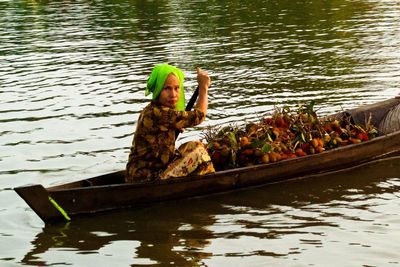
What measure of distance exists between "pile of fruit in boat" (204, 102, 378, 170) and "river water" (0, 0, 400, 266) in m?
0.42

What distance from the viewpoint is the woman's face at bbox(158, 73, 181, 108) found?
837 centimetres

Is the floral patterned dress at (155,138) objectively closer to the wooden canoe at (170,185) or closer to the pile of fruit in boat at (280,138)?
the wooden canoe at (170,185)

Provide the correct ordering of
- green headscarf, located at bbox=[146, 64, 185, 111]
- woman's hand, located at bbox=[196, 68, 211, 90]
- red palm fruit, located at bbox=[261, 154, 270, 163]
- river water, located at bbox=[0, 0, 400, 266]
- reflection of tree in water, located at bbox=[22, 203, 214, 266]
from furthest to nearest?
1. red palm fruit, located at bbox=[261, 154, 270, 163]
2. woman's hand, located at bbox=[196, 68, 211, 90]
3. green headscarf, located at bbox=[146, 64, 185, 111]
4. river water, located at bbox=[0, 0, 400, 266]
5. reflection of tree in water, located at bbox=[22, 203, 214, 266]

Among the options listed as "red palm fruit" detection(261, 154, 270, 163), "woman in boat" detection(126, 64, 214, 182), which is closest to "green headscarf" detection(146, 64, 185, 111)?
"woman in boat" detection(126, 64, 214, 182)

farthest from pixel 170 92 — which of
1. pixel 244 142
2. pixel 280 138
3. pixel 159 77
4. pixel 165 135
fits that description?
pixel 280 138

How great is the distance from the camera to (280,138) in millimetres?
9570

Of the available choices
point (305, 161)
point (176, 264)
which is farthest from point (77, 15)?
point (176, 264)

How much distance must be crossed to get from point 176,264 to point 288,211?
Result: 186 centimetres

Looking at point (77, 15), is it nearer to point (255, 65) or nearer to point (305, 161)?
point (255, 65)

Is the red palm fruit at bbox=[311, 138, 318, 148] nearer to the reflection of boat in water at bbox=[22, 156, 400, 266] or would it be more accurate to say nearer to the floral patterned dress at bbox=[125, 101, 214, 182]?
the reflection of boat in water at bbox=[22, 156, 400, 266]

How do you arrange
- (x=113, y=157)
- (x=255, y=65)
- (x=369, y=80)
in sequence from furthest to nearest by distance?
(x=255, y=65), (x=369, y=80), (x=113, y=157)

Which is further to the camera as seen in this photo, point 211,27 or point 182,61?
point 211,27

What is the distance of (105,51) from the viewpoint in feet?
67.9

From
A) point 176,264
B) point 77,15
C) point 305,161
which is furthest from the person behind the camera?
point 77,15
